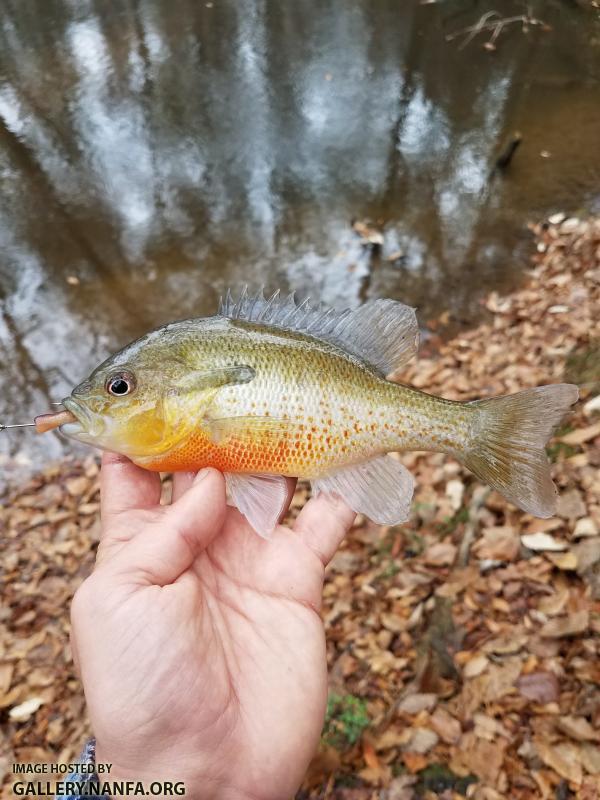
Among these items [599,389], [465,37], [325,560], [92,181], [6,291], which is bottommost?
[6,291]

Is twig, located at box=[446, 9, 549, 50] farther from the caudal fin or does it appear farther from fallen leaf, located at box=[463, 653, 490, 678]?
fallen leaf, located at box=[463, 653, 490, 678]

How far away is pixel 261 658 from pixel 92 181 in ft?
28.6

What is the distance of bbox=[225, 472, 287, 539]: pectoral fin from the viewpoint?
2.56 metres

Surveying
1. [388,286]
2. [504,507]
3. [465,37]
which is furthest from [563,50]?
[504,507]

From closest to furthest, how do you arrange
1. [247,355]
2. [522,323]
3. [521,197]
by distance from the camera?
[247,355] < [522,323] < [521,197]

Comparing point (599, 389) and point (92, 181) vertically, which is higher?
point (599, 389)

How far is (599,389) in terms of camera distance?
174 inches

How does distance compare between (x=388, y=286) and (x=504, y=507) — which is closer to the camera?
(x=504, y=507)

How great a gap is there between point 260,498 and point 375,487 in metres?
0.54

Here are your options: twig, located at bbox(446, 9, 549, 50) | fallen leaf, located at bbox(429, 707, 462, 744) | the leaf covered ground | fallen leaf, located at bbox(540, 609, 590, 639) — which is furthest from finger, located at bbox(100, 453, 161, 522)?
twig, located at bbox(446, 9, 549, 50)

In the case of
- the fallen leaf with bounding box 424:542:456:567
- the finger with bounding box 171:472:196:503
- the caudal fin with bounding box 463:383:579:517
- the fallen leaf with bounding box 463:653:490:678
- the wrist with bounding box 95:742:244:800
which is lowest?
the fallen leaf with bounding box 424:542:456:567

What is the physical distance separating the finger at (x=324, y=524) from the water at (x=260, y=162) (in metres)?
4.22

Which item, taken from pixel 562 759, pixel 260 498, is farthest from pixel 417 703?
pixel 260 498

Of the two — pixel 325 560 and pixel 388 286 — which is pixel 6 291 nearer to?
pixel 388 286
